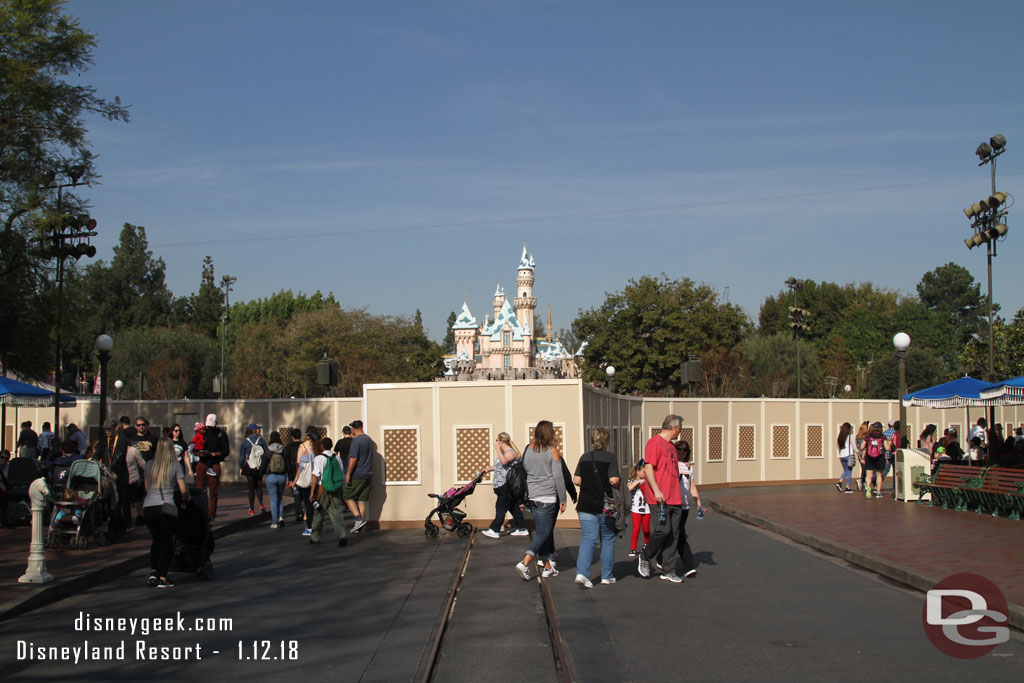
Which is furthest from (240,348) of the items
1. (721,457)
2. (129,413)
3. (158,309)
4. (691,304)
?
(721,457)

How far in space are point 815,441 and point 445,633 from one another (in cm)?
2646

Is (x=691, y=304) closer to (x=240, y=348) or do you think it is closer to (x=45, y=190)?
(x=240, y=348)

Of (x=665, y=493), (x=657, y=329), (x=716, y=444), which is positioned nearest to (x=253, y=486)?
(x=665, y=493)

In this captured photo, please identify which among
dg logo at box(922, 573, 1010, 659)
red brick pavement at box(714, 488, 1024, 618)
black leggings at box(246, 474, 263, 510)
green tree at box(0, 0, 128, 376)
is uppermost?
green tree at box(0, 0, 128, 376)

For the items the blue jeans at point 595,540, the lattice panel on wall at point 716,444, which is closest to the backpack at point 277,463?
the blue jeans at point 595,540

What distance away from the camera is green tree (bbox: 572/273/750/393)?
66.1 metres

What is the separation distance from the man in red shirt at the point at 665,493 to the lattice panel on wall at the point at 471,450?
6.96 m

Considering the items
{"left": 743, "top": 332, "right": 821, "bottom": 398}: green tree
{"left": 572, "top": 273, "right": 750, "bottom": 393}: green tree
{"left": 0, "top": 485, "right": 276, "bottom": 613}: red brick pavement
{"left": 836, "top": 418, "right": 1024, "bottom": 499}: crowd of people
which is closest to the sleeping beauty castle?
{"left": 743, "top": 332, "right": 821, "bottom": 398}: green tree

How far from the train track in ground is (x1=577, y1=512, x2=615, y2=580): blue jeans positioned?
52 cm

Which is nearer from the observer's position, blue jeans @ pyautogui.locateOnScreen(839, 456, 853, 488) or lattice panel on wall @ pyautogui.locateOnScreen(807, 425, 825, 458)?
blue jeans @ pyautogui.locateOnScreen(839, 456, 853, 488)

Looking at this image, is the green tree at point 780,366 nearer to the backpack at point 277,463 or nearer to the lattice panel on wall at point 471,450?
the lattice panel on wall at point 471,450

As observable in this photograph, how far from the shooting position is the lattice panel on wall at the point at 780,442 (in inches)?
1261

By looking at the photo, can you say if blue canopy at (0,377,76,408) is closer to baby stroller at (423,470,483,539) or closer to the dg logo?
baby stroller at (423,470,483,539)

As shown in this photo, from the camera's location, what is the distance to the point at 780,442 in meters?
32.2
